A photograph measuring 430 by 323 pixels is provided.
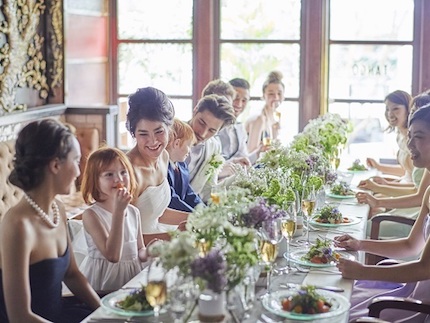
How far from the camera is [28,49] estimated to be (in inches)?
251

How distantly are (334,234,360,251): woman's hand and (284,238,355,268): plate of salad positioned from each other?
11 cm

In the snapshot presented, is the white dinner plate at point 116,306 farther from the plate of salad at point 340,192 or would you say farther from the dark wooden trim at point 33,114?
the dark wooden trim at point 33,114

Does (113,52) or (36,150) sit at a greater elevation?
(113,52)

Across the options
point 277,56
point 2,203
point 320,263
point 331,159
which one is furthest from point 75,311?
point 277,56

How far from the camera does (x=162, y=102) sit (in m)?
3.62

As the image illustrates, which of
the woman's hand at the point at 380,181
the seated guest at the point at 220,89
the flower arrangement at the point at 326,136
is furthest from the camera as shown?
the seated guest at the point at 220,89

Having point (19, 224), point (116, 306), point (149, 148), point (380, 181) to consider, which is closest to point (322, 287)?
point (116, 306)

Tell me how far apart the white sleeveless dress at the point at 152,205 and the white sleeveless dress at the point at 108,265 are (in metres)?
0.50

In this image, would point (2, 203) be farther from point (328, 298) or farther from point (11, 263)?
point (328, 298)

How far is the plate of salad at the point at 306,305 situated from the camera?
91.2 inches

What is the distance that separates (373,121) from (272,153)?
407 centimetres

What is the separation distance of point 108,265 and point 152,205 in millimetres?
636

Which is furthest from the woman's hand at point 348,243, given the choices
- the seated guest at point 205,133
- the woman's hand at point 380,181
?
the woman's hand at point 380,181

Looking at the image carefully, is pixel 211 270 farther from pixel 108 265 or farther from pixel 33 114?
pixel 33 114
